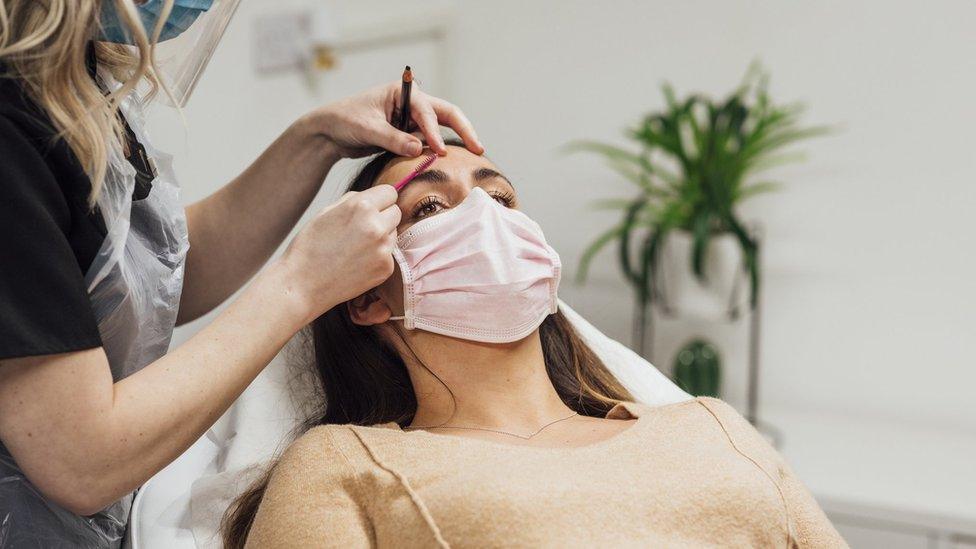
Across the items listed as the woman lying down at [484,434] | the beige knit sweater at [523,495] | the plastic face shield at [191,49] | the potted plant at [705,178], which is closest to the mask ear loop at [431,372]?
the woman lying down at [484,434]

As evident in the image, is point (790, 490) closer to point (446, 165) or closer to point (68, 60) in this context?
point (446, 165)

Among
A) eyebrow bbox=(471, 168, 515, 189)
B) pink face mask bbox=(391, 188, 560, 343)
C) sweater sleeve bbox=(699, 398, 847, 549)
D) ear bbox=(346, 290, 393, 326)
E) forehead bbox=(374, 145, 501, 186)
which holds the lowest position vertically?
sweater sleeve bbox=(699, 398, 847, 549)

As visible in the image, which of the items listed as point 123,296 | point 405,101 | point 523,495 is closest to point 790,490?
point 523,495

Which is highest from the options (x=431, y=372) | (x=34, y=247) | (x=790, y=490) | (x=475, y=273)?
(x=34, y=247)

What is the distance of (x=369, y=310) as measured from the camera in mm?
1179

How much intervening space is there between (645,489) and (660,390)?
0.45 metres

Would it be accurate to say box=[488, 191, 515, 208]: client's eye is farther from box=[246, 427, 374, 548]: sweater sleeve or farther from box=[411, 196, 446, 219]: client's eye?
box=[246, 427, 374, 548]: sweater sleeve

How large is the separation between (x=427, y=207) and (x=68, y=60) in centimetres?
49

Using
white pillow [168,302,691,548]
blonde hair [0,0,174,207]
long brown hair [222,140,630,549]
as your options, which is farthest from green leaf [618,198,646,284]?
blonde hair [0,0,174,207]

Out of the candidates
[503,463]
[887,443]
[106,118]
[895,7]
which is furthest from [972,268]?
[106,118]

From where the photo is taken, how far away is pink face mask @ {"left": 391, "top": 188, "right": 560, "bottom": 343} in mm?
1080

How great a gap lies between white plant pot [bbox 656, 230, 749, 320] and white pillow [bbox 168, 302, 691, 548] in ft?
2.00

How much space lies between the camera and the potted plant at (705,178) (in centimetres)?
192

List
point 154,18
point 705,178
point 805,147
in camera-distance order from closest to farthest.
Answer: point 154,18, point 705,178, point 805,147
